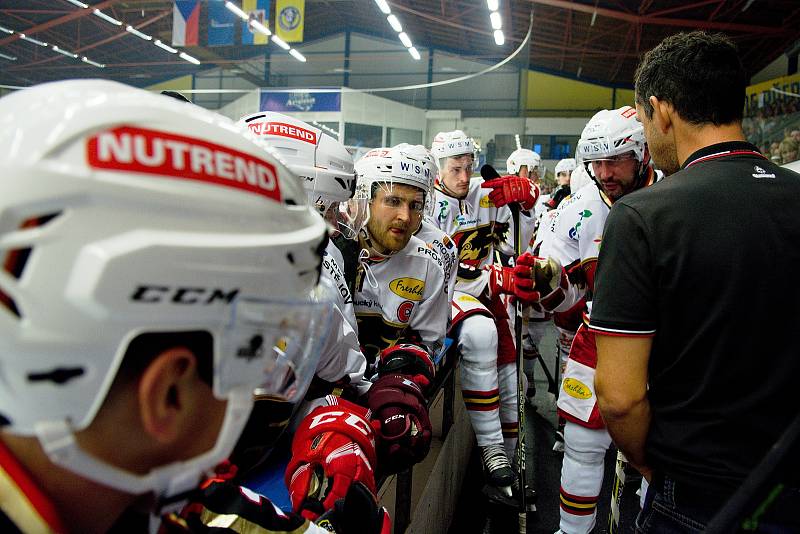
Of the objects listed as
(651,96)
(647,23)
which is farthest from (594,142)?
(647,23)

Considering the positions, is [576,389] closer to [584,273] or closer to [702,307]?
[584,273]

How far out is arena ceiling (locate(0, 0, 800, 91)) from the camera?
8.92 m

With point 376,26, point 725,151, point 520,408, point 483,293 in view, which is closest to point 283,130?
point 725,151

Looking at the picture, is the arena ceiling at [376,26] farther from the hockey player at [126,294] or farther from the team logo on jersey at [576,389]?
the hockey player at [126,294]

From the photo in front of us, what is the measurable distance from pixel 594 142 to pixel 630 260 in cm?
133

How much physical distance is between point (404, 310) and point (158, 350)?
5.61ft

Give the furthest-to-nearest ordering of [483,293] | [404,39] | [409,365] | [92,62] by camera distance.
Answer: [404,39] → [92,62] → [483,293] → [409,365]

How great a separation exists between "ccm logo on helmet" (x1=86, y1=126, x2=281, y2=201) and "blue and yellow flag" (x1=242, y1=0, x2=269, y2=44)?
33.5ft

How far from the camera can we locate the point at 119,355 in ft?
1.54

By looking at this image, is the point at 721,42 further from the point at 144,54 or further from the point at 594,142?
the point at 144,54

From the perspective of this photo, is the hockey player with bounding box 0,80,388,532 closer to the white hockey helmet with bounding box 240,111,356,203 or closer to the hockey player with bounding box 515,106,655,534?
the white hockey helmet with bounding box 240,111,356,203

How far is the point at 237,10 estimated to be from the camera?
9836 mm

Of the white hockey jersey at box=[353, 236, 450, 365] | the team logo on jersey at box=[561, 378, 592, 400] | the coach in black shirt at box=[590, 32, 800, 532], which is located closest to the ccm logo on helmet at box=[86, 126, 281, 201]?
the coach in black shirt at box=[590, 32, 800, 532]

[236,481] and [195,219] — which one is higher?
[195,219]
